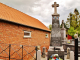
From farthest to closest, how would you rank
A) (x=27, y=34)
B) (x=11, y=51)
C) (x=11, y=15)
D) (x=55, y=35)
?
(x=27, y=34) < (x=11, y=15) < (x=11, y=51) < (x=55, y=35)

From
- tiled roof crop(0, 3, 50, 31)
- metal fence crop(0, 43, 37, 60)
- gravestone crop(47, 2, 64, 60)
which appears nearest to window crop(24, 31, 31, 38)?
tiled roof crop(0, 3, 50, 31)

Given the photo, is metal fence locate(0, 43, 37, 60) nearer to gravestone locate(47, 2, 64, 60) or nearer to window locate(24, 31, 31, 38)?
window locate(24, 31, 31, 38)

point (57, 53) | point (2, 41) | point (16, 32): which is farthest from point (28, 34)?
point (57, 53)

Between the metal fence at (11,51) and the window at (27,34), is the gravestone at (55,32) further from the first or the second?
the window at (27,34)

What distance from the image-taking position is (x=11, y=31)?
6.45m

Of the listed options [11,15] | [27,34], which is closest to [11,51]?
[27,34]

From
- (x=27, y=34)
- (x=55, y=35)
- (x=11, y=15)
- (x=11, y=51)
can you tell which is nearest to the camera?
(x=55, y=35)

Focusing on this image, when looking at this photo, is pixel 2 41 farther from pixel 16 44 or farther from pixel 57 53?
pixel 57 53

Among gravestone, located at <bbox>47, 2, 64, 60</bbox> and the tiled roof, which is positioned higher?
the tiled roof

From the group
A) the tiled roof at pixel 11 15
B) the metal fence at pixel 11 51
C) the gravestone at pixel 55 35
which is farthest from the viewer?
the tiled roof at pixel 11 15

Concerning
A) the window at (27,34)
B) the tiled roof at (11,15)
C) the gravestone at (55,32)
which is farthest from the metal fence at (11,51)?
the gravestone at (55,32)

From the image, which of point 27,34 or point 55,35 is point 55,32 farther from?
point 27,34

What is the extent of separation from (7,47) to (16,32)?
1597 millimetres

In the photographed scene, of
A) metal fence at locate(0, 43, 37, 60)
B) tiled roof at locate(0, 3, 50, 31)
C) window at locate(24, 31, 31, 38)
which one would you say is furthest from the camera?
window at locate(24, 31, 31, 38)
